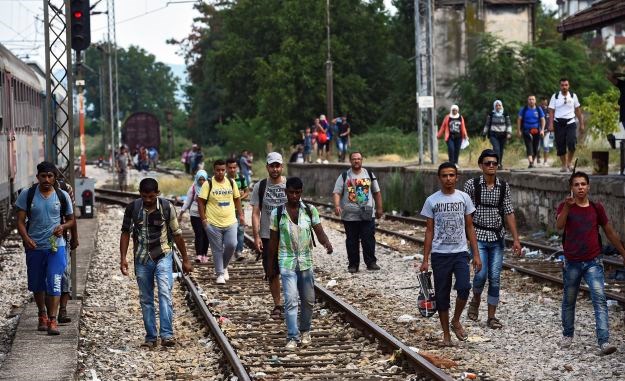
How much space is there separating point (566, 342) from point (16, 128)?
49.8 feet

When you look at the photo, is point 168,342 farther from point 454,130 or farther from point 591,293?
point 454,130

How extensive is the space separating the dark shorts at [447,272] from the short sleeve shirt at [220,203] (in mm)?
5142

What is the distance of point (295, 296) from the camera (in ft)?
37.6

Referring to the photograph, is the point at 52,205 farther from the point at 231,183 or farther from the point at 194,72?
the point at 194,72

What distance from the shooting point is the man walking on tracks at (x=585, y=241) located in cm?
1091

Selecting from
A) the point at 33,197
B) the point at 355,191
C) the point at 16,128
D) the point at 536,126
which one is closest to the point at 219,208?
the point at 355,191

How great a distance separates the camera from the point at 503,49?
49.2 m

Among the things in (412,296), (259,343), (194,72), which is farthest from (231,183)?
(194,72)

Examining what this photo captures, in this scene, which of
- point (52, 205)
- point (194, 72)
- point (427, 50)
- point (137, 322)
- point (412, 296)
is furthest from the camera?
point (194, 72)

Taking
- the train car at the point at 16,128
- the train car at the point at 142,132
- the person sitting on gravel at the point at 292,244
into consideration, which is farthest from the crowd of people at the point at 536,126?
the train car at the point at 142,132

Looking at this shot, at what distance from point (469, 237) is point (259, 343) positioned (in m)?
2.31

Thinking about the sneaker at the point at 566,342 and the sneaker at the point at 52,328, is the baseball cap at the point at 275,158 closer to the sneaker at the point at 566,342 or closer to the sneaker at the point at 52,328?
the sneaker at the point at 52,328

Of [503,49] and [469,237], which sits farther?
[503,49]

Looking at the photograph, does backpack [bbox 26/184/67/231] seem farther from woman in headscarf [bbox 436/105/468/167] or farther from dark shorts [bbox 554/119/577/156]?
woman in headscarf [bbox 436/105/468/167]
